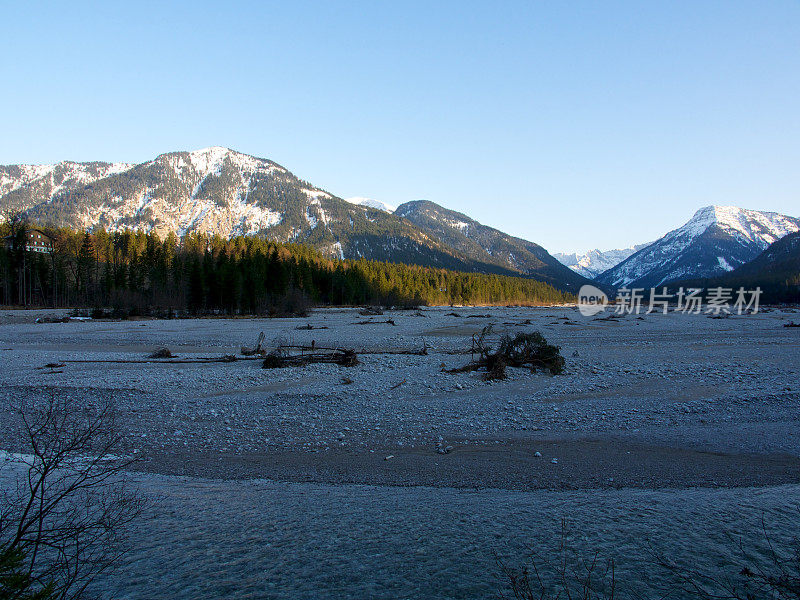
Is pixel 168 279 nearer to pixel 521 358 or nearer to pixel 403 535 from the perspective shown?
pixel 521 358

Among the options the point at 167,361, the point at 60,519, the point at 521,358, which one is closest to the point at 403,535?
the point at 60,519

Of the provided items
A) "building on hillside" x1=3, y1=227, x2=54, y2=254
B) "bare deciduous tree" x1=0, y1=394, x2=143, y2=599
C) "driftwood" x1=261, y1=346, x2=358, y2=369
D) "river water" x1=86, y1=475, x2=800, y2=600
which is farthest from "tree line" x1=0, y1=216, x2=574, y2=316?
"river water" x1=86, y1=475, x2=800, y2=600

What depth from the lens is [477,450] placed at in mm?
8898

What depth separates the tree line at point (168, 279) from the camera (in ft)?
211

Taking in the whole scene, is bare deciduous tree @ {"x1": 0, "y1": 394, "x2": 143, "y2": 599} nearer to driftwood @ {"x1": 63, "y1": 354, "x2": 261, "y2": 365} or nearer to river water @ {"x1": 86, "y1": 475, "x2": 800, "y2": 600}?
river water @ {"x1": 86, "y1": 475, "x2": 800, "y2": 600}

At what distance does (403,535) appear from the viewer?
213 inches

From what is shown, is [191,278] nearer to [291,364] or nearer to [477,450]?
[291,364]

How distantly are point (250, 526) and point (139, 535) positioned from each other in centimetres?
137

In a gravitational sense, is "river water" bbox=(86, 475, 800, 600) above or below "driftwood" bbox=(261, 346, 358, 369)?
below

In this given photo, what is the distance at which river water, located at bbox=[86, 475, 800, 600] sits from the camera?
Result: 4398mm

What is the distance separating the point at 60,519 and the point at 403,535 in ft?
15.3

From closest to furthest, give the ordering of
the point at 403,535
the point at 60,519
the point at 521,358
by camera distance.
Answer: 1. the point at 403,535
2. the point at 60,519
3. the point at 521,358

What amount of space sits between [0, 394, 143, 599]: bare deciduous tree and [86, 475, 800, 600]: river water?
1.14ft

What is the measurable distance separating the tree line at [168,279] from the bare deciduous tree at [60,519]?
54146 mm
